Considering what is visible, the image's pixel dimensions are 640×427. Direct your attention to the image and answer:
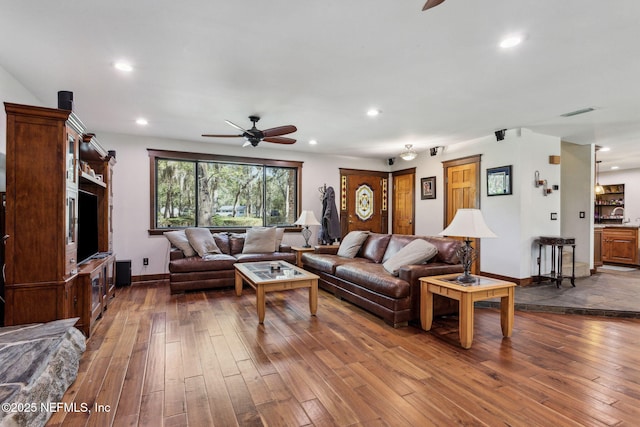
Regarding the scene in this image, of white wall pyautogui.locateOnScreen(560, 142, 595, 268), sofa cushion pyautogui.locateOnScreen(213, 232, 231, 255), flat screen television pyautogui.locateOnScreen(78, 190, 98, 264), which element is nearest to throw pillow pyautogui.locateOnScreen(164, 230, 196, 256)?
sofa cushion pyautogui.locateOnScreen(213, 232, 231, 255)

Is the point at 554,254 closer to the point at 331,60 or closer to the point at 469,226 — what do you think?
the point at 469,226

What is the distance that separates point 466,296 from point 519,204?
285 centimetres

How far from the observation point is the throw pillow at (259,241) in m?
5.59

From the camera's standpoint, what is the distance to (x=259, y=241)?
5.64 m

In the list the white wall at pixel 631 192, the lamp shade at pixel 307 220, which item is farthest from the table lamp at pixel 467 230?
the white wall at pixel 631 192

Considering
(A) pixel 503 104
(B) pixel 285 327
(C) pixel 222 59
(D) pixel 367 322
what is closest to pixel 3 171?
(C) pixel 222 59

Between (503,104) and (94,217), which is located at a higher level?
(503,104)

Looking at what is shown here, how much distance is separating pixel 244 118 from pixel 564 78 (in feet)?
11.7

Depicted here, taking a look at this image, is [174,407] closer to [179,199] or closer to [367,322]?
[367,322]

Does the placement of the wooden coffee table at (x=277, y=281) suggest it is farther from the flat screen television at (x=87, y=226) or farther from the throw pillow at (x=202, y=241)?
the flat screen television at (x=87, y=226)

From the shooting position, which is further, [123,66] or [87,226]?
[87,226]

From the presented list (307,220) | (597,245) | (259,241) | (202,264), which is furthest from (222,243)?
(597,245)

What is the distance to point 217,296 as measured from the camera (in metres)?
4.52

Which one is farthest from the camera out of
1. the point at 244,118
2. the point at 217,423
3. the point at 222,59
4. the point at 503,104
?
the point at 244,118
